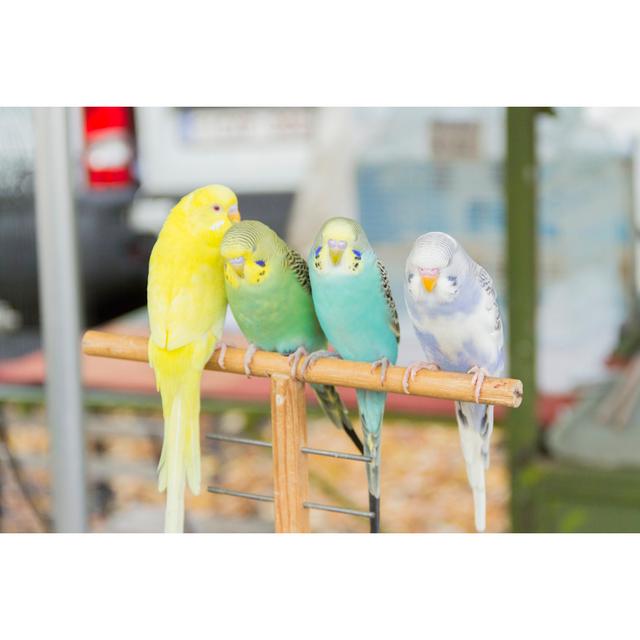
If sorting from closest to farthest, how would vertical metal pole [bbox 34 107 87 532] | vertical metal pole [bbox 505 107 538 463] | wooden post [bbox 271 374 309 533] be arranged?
1. wooden post [bbox 271 374 309 533]
2. vertical metal pole [bbox 34 107 87 532]
3. vertical metal pole [bbox 505 107 538 463]

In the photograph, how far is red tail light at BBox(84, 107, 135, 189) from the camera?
2.18 m

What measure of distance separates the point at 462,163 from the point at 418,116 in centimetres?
15

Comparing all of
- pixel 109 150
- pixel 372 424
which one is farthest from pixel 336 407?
pixel 109 150

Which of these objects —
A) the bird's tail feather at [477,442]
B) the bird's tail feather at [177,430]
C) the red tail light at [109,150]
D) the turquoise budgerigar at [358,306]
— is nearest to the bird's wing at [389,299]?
the turquoise budgerigar at [358,306]

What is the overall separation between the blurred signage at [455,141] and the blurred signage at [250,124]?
31cm

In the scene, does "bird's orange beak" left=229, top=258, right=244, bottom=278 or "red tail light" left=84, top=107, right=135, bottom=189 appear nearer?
"bird's orange beak" left=229, top=258, right=244, bottom=278

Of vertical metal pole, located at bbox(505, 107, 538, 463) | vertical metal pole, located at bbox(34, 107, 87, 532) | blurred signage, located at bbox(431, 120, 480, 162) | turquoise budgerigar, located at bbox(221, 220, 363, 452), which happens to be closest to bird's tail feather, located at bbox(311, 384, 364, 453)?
turquoise budgerigar, located at bbox(221, 220, 363, 452)

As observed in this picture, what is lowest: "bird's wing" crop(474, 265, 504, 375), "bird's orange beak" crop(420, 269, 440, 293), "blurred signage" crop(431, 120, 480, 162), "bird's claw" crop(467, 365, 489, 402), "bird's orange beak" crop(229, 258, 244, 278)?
"bird's claw" crop(467, 365, 489, 402)

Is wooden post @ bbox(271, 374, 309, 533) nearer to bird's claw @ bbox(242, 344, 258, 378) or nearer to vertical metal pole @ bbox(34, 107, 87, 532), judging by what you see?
bird's claw @ bbox(242, 344, 258, 378)

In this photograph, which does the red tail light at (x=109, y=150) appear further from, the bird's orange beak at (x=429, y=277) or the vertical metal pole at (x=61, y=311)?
the bird's orange beak at (x=429, y=277)

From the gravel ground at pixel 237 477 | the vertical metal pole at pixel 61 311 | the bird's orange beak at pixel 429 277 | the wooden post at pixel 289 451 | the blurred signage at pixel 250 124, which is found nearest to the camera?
the bird's orange beak at pixel 429 277

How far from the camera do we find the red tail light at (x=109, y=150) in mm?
2178

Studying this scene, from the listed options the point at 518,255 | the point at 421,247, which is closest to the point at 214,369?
the point at 421,247

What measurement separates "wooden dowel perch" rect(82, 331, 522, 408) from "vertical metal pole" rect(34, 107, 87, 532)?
48 cm
